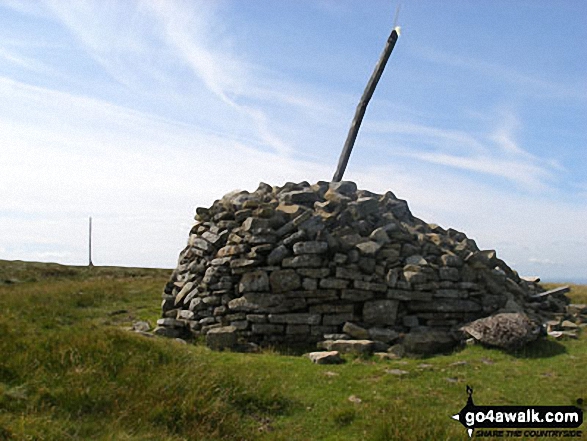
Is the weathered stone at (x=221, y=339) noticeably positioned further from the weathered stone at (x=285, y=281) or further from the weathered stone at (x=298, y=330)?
the weathered stone at (x=285, y=281)

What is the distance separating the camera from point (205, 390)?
670cm

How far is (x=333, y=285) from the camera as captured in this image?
10508 mm

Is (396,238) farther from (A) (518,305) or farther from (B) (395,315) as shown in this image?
(A) (518,305)

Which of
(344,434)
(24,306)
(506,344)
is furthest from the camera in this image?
(24,306)

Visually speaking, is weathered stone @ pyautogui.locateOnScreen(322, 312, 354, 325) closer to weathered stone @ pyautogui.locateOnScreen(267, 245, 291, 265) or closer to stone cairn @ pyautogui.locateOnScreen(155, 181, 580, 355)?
stone cairn @ pyautogui.locateOnScreen(155, 181, 580, 355)

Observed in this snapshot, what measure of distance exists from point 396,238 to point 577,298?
21.3ft

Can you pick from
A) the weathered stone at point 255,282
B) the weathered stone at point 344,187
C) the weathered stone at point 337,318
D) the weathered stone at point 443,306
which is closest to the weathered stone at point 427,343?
the weathered stone at point 443,306

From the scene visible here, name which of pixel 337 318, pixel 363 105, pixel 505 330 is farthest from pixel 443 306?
pixel 363 105

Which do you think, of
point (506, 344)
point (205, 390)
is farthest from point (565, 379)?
point (205, 390)

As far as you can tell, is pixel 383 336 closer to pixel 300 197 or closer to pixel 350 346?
pixel 350 346

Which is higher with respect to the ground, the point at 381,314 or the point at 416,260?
the point at 416,260
